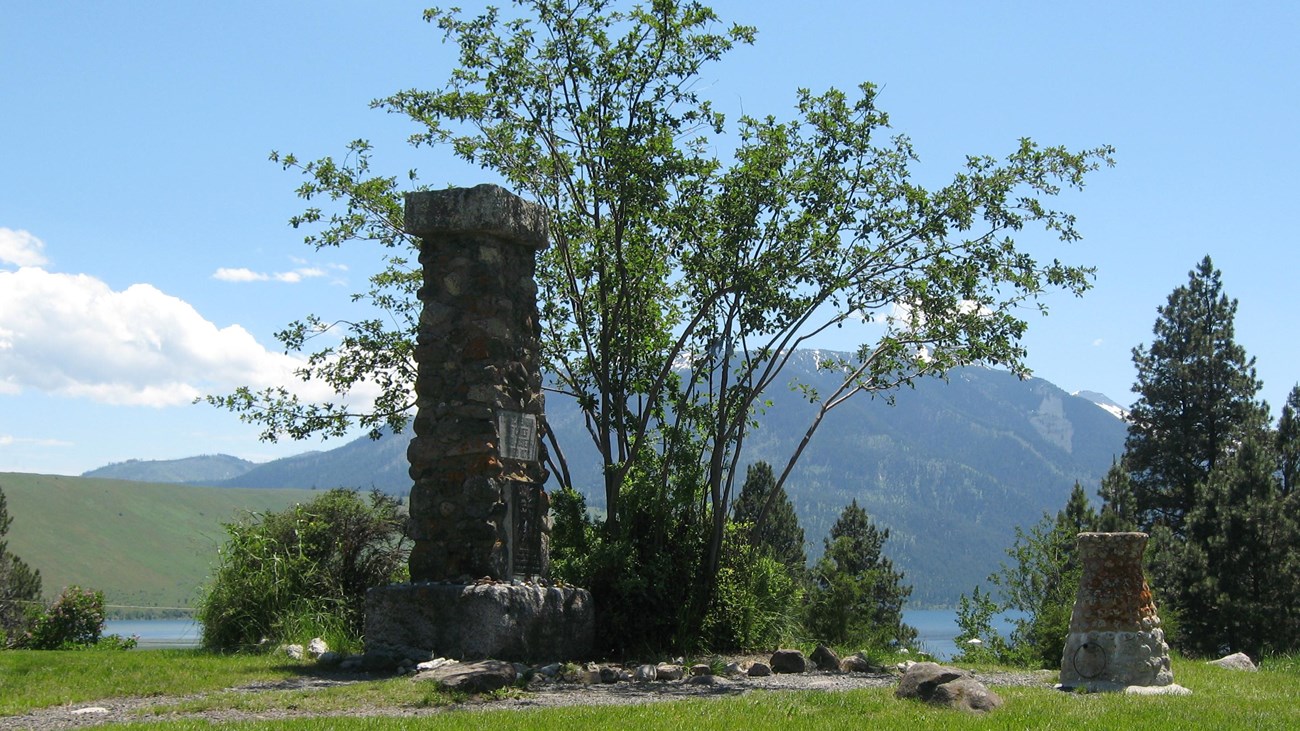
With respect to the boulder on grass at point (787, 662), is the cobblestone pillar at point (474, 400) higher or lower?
higher

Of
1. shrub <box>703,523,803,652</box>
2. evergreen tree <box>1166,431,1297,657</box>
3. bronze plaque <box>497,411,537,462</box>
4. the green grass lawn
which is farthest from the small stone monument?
evergreen tree <box>1166,431,1297,657</box>

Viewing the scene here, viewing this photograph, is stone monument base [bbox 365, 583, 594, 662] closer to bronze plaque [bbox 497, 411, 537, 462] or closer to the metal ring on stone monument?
bronze plaque [bbox 497, 411, 537, 462]

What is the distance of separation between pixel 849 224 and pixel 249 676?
8.98 m

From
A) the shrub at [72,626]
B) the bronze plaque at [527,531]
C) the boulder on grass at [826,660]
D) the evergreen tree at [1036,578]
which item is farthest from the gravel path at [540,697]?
the evergreen tree at [1036,578]

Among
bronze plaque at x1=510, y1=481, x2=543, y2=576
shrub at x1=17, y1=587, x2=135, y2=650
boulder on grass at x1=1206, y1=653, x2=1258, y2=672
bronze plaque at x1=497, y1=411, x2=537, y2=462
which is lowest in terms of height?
boulder on grass at x1=1206, y1=653, x2=1258, y2=672

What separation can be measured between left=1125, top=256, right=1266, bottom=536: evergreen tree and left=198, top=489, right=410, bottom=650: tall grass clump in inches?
1135

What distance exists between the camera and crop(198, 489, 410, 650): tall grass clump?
48.8 ft

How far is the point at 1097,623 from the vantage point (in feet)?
39.9

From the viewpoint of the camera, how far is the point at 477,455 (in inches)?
521

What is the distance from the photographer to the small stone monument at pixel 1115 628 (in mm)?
11977

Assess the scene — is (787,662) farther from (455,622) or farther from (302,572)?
(302,572)

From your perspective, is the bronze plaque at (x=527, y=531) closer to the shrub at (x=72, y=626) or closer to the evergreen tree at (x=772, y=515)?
the shrub at (x=72, y=626)

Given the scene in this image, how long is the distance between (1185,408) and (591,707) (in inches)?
1321

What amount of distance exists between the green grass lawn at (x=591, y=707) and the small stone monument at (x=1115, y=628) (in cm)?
48
